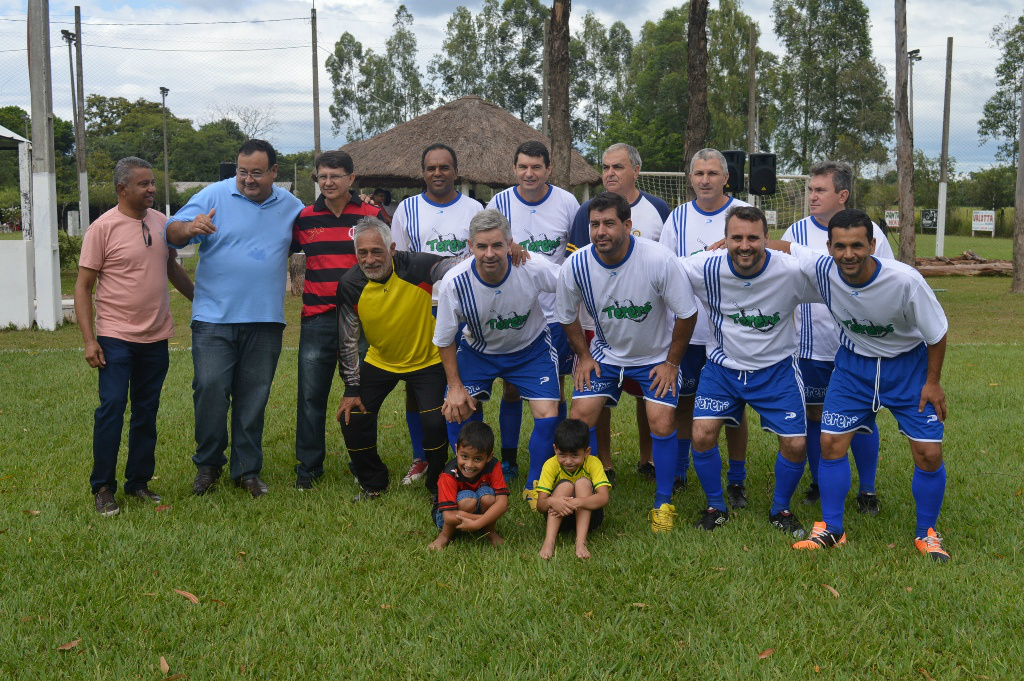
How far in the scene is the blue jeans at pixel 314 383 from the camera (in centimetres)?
632

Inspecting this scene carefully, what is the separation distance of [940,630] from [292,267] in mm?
18988

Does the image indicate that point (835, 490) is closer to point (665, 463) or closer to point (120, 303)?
point (665, 463)

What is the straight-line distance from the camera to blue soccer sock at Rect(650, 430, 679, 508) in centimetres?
560

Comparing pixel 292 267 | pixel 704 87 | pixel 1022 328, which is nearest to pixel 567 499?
pixel 704 87

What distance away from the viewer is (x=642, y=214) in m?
6.48

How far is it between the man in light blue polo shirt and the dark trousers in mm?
708

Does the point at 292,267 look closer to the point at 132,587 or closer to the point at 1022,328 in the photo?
the point at 1022,328

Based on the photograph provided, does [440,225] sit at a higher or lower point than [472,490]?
higher

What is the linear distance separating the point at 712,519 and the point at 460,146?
27.6 meters

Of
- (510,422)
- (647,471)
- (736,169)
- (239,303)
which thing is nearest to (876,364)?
(647,471)

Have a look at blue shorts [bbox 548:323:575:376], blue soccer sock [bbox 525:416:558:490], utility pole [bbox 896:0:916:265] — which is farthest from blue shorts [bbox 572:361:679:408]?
utility pole [bbox 896:0:916:265]

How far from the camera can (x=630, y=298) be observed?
218 inches

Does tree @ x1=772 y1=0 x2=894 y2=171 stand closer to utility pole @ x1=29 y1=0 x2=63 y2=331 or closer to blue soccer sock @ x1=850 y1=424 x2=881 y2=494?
utility pole @ x1=29 y1=0 x2=63 y2=331

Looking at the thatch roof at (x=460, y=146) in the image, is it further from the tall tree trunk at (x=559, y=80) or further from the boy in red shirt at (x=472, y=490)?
the boy in red shirt at (x=472, y=490)
